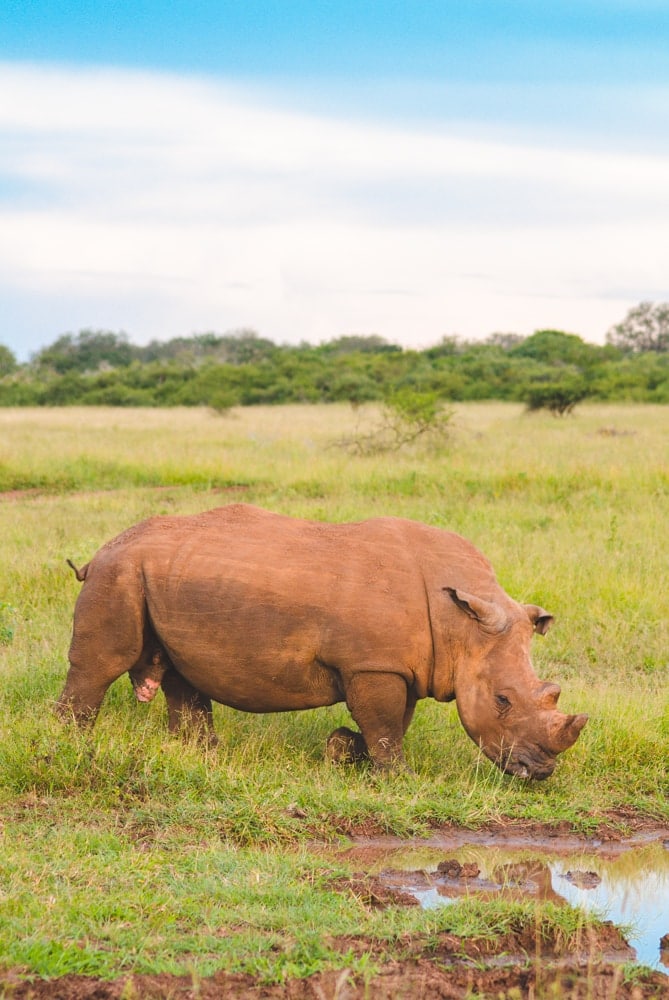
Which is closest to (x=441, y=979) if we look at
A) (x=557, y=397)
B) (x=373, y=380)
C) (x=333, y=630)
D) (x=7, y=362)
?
(x=333, y=630)

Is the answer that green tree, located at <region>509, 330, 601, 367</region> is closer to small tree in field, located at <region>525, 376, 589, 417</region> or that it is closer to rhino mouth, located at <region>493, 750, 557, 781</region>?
small tree in field, located at <region>525, 376, 589, 417</region>

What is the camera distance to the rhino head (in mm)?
5867

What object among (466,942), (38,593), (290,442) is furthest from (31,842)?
(290,442)

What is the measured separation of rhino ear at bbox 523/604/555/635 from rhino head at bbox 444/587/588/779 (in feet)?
0.39

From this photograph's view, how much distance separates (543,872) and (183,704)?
2347 millimetres

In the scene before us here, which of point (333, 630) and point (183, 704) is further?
point (183, 704)

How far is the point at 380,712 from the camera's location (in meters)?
6.00

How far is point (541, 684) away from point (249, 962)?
244 centimetres

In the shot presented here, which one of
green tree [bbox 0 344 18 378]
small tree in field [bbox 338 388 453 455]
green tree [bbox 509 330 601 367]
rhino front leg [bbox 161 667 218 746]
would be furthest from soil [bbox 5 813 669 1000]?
green tree [bbox 0 344 18 378]

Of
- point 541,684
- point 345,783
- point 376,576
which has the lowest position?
point 345,783

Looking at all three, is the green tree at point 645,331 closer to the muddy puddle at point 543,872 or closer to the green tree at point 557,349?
the green tree at point 557,349

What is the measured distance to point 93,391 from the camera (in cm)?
4753

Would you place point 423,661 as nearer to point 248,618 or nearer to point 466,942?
point 248,618

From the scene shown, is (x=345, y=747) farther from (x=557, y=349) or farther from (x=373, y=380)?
(x=557, y=349)
